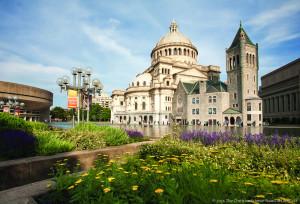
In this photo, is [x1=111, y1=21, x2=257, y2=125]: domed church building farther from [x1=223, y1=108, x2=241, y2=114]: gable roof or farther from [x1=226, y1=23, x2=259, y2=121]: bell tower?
[x1=226, y1=23, x2=259, y2=121]: bell tower

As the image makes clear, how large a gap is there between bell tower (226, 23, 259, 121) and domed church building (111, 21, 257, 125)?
2.33 m

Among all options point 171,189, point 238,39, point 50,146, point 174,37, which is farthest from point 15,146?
point 174,37

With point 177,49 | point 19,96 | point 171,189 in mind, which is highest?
point 177,49

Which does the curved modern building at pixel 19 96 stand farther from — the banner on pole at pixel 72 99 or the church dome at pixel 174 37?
the church dome at pixel 174 37

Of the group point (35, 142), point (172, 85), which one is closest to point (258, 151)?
point (35, 142)

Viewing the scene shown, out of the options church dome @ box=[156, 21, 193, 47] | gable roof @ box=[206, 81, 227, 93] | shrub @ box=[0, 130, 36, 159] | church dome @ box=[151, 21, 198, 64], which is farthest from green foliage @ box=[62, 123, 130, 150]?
church dome @ box=[156, 21, 193, 47]

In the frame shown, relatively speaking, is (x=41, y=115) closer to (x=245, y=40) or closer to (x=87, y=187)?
(x=245, y=40)

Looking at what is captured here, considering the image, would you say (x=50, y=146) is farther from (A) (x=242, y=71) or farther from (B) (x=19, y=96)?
(A) (x=242, y=71)

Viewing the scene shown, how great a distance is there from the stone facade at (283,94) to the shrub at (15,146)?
216ft

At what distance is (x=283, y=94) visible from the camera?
3034 inches

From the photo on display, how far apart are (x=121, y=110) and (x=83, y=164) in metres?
92.9

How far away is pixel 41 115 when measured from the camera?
196 ft

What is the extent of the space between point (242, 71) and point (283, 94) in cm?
3116

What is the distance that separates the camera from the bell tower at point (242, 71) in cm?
5703
